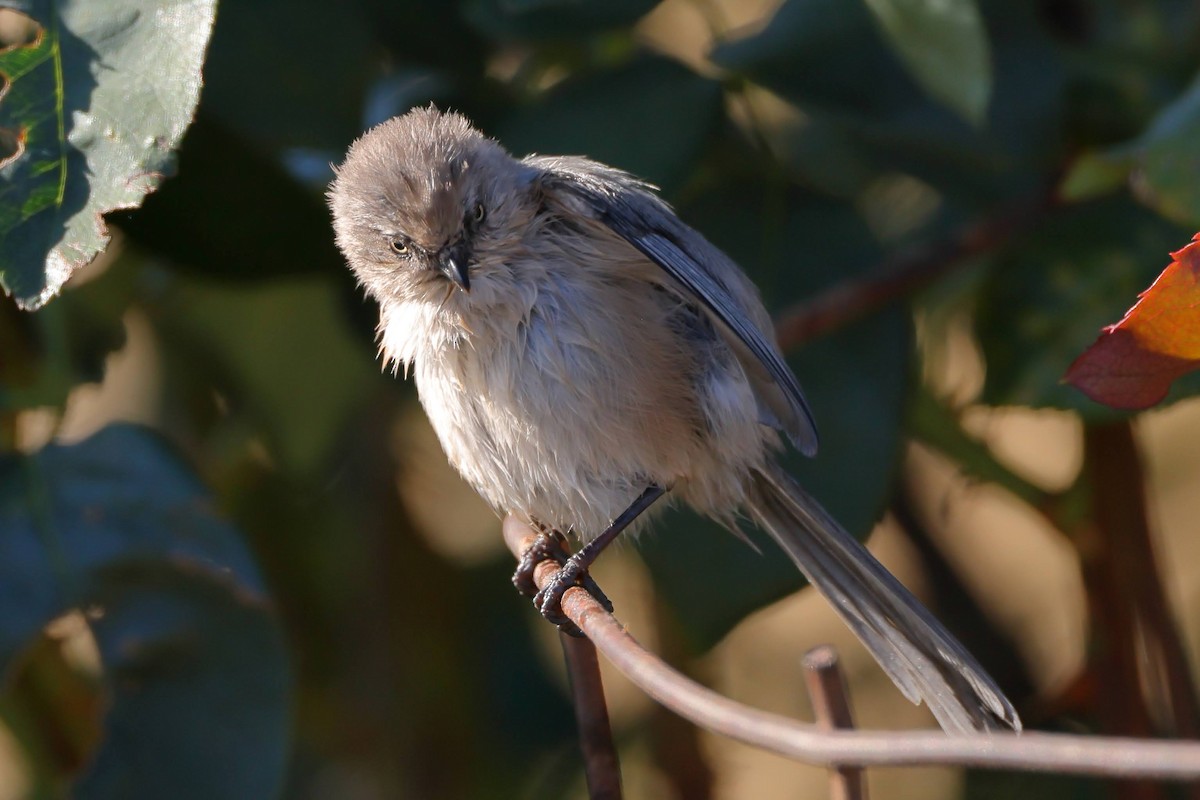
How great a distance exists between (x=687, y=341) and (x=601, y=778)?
0.86m

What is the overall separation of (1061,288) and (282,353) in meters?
1.60

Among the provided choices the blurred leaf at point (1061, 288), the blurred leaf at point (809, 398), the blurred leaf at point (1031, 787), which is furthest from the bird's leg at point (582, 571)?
the blurred leaf at point (1031, 787)

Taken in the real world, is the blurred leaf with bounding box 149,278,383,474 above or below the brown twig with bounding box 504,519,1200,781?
below

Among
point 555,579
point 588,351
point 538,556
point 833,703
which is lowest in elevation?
point 538,556

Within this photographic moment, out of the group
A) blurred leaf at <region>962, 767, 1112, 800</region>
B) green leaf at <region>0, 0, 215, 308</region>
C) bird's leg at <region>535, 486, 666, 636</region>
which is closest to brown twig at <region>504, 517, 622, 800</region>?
bird's leg at <region>535, 486, 666, 636</region>

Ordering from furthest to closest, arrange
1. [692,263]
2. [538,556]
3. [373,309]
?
[373,309]
[538,556]
[692,263]

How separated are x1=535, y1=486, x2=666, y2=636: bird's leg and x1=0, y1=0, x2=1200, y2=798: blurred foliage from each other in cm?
11

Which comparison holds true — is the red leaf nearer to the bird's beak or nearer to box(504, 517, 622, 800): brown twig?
box(504, 517, 622, 800): brown twig

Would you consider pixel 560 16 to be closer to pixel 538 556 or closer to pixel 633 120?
pixel 633 120

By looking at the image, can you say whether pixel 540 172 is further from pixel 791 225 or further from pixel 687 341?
pixel 791 225

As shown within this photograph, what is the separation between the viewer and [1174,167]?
193cm

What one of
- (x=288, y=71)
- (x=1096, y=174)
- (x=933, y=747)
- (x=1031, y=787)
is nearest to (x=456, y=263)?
(x=288, y=71)

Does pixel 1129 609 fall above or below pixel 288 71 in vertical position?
below

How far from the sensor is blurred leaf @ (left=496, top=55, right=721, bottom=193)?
228cm
